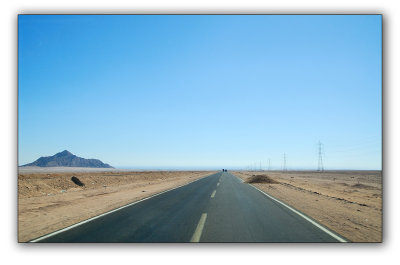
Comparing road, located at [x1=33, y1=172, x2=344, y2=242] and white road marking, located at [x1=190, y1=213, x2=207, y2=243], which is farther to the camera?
road, located at [x1=33, y1=172, x2=344, y2=242]

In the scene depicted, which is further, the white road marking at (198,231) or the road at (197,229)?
the road at (197,229)

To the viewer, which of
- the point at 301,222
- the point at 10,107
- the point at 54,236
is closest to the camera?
the point at 54,236

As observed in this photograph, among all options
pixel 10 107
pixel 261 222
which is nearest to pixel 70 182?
pixel 10 107

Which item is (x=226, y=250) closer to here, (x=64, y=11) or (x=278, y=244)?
(x=278, y=244)

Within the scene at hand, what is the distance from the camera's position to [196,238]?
21.7 ft

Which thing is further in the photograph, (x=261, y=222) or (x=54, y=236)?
(x=261, y=222)

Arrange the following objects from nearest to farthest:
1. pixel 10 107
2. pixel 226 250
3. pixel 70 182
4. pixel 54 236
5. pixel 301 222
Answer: pixel 226 250 < pixel 54 236 < pixel 10 107 < pixel 301 222 < pixel 70 182

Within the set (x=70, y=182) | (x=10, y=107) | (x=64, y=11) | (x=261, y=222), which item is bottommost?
(x=70, y=182)

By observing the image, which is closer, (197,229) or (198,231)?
(198,231)
